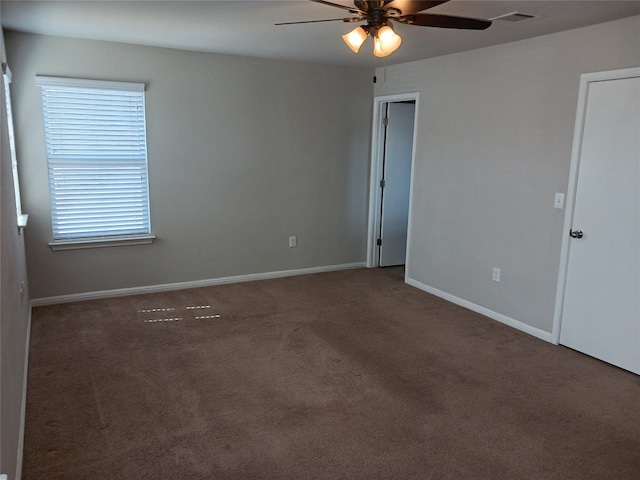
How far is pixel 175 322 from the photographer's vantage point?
3969 millimetres

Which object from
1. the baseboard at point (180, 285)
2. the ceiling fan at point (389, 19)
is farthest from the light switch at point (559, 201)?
the baseboard at point (180, 285)

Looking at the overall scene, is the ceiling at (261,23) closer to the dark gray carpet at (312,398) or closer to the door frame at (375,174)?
the door frame at (375,174)

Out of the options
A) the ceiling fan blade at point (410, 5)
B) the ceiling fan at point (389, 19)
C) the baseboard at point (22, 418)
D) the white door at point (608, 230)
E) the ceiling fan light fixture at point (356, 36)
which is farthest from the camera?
the white door at point (608, 230)

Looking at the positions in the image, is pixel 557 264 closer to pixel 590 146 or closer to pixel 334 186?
pixel 590 146

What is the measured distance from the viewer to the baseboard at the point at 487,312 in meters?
3.81

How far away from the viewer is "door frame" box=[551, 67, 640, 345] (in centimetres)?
318

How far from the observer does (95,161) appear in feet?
13.9

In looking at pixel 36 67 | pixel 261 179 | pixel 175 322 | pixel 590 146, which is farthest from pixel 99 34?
pixel 590 146

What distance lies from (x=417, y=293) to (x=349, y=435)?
101 inches

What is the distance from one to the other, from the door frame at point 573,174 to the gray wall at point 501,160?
47mm

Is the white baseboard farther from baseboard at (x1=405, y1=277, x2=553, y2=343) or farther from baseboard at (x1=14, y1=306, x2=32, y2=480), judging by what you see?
baseboard at (x1=405, y1=277, x2=553, y2=343)

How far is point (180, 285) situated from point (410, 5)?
11.5 feet

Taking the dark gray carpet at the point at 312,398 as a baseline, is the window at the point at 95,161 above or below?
above

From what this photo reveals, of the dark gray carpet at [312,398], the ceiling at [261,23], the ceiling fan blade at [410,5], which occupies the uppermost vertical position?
the ceiling at [261,23]
